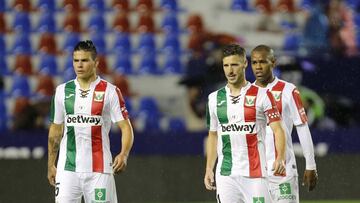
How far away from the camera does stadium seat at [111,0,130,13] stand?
670 inches

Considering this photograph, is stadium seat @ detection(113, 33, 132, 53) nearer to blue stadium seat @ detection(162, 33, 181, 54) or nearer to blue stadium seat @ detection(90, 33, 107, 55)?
blue stadium seat @ detection(90, 33, 107, 55)

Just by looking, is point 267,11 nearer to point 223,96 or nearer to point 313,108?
point 313,108

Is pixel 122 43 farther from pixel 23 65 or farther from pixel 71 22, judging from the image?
pixel 23 65

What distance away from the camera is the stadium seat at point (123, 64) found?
16344 mm

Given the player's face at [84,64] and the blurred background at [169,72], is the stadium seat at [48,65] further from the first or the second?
the player's face at [84,64]

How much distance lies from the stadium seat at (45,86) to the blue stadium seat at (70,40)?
32.4 inches

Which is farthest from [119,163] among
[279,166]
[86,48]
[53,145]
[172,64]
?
[172,64]

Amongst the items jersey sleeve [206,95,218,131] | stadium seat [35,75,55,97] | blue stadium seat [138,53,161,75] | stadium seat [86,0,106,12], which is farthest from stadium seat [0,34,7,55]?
jersey sleeve [206,95,218,131]

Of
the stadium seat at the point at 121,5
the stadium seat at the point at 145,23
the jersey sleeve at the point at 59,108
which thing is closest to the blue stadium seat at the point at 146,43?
the stadium seat at the point at 145,23

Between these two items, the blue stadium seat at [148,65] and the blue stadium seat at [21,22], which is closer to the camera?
the blue stadium seat at [148,65]

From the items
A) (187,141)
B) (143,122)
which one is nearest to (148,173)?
(187,141)

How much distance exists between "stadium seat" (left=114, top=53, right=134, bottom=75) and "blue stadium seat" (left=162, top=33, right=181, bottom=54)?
64 centimetres

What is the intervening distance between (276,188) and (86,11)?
9.12 meters

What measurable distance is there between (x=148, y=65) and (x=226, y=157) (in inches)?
346
